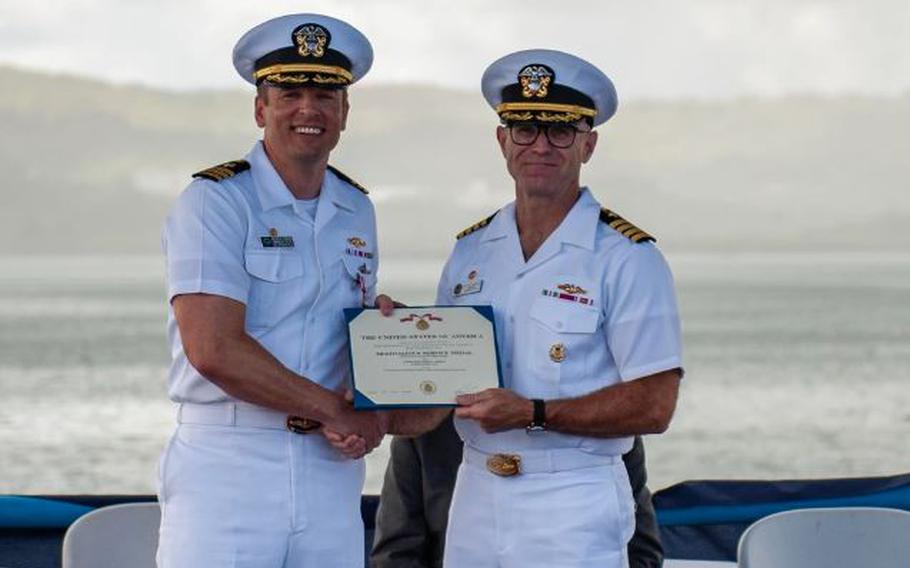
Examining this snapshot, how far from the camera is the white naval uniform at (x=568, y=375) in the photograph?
3354mm

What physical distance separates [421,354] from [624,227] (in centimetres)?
42

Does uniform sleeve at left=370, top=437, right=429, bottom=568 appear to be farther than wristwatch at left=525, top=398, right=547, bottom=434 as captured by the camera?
Yes

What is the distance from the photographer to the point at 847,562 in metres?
3.98

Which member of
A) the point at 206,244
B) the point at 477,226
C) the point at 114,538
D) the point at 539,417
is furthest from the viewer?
the point at 114,538

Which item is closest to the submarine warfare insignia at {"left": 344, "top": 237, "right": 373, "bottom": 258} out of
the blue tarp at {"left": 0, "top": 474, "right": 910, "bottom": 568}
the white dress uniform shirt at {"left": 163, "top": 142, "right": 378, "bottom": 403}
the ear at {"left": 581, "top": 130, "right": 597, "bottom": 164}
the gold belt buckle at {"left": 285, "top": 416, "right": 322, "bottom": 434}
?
the white dress uniform shirt at {"left": 163, "top": 142, "right": 378, "bottom": 403}

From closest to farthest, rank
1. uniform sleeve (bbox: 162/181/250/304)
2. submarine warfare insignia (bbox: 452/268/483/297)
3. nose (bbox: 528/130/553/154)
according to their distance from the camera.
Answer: uniform sleeve (bbox: 162/181/250/304) < nose (bbox: 528/130/553/154) < submarine warfare insignia (bbox: 452/268/483/297)

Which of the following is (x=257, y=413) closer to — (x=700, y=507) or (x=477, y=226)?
(x=477, y=226)

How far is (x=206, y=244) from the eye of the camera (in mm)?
3209

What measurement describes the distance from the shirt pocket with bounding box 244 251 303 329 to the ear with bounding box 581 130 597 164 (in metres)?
0.58

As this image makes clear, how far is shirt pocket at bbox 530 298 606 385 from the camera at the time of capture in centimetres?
338

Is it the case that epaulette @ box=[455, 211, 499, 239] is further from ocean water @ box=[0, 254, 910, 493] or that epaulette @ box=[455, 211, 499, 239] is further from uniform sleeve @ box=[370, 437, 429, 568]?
ocean water @ box=[0, 254, 910, 493]

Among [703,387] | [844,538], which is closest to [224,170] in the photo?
[844,538]

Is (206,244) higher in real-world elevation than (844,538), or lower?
higher

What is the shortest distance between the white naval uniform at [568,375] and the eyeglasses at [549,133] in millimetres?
120
